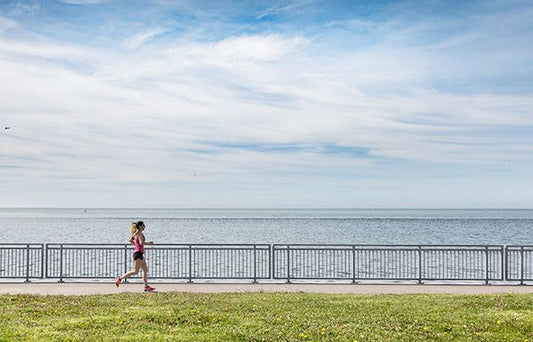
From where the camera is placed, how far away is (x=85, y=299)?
15094 millimetres

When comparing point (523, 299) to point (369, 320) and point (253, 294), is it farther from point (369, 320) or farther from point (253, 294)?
point (253, 294)

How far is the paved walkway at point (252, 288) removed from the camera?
17.2m

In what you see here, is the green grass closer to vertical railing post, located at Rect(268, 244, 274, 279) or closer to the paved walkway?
the paved walkway

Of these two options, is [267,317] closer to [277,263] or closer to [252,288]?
[252,288]

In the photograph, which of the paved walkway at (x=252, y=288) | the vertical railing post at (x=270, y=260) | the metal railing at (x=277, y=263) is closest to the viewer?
the paved walkway at (x=252, y=288)

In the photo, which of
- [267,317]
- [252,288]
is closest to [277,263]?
[252,288]

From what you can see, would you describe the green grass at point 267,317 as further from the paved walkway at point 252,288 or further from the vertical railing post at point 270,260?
the vertical railing post at point 270,260

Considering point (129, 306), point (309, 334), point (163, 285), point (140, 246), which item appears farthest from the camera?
point (163, 285)

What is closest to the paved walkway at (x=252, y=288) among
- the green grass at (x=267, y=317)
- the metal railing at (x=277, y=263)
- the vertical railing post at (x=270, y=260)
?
the metal railing at (x=277, y=263)

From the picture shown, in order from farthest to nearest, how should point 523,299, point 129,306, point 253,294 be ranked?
point 253,294 → point 523,299 → point 129,306

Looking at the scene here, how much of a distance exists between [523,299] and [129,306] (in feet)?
29.8

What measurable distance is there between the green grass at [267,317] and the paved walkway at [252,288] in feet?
5.29

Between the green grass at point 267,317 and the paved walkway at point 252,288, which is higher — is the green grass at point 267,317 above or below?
above

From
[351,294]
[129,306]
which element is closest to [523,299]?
[351,294]
